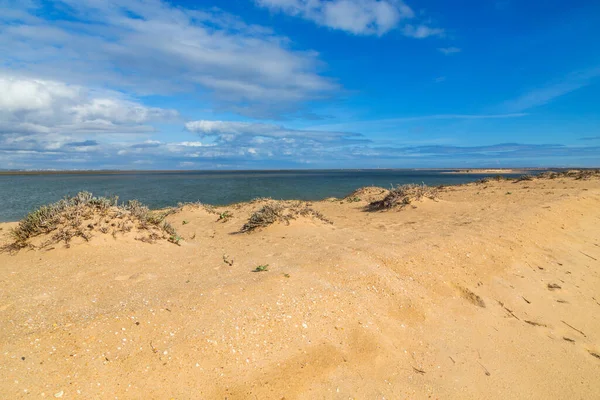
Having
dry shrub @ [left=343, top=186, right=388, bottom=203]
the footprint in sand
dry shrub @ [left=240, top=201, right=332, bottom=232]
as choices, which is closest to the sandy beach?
the footprint in sand

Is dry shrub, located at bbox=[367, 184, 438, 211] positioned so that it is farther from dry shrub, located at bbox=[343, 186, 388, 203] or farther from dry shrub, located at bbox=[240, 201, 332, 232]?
dry shrub, located at bbox=[240, 201, 332, 232]

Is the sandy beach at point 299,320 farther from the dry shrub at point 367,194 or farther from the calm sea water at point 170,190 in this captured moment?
the calm sea water at point 170,190

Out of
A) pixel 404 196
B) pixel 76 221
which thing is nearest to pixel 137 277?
pixel 76 221

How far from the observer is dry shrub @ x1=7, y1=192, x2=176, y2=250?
251 inches

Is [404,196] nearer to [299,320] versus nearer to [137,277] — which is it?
[299,320]

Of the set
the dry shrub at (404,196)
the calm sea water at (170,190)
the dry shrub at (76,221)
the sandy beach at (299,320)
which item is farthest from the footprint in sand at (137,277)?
the calm sea water at (170,190)

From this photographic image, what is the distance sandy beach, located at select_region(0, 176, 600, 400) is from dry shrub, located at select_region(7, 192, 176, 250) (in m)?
0.23

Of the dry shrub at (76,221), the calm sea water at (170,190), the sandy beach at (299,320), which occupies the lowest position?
the calm sea water at (170,190)

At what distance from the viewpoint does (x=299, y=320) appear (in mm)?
4188

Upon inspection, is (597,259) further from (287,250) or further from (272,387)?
(272,387)

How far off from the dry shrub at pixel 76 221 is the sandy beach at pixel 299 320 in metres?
0.23

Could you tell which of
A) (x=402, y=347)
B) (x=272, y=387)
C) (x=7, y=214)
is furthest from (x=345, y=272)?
(x=7, y=214)

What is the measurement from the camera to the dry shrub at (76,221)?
6.39 metres

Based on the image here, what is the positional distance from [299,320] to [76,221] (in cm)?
548
